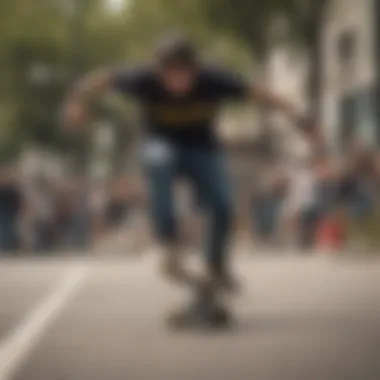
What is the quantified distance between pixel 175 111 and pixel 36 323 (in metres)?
0.29

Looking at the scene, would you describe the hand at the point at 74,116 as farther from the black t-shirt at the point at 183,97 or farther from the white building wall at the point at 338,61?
the white building wall at the point at 338,61

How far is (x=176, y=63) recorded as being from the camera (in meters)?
1.12

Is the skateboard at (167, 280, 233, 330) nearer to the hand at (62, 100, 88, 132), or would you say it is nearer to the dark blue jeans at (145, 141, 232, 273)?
the dark blue jeans at (145, 141, 232, 273)

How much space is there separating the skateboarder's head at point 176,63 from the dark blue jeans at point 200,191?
0.07m

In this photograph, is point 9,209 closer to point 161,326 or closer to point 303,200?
point 161,326

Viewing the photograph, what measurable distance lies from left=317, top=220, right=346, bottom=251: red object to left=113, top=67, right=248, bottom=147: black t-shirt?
0.15 meters

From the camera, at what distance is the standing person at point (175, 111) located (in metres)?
1.12

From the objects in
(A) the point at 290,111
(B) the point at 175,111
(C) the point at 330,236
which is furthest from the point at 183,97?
(C) the point at 330,236

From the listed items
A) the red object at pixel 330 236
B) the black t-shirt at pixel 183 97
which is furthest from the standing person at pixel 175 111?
the red object at pixel 330 236

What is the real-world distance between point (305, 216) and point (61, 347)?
1.01 feet

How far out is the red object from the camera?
3.72 ft

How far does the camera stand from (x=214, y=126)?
→ 1129 mm

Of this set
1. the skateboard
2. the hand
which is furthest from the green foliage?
the skateboard

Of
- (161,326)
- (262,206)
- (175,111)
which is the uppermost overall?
(175,111)
